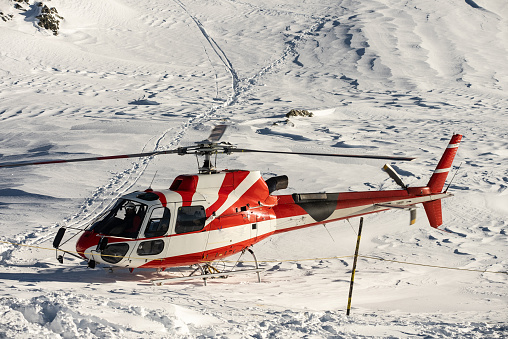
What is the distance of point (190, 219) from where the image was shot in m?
8.34

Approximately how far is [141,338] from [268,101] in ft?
64.5

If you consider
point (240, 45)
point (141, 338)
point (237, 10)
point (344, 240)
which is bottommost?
point (344, 240)

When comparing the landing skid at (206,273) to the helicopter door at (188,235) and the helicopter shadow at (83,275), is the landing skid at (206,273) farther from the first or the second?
the helicopter door at (188,235)

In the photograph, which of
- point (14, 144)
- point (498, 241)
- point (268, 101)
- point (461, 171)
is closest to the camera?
point (498, 241)

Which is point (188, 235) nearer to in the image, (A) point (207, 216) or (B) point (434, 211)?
(A) point (207, 216)

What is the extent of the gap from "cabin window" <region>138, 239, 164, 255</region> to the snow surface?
1.83ft

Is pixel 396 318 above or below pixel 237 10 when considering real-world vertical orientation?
below

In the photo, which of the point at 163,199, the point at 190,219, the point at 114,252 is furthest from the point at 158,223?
the point at 114,252

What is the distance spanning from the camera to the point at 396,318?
6730mm

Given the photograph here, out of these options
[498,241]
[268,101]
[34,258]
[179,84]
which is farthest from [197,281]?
[179,84]

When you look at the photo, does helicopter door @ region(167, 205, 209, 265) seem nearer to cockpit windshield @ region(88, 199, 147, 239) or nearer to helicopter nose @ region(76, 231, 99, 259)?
cockpit windshield @ region(88, 199, 147, 239)

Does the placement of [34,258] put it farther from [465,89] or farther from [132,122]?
[465,89]

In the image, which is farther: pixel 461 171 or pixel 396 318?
pixel 461 171

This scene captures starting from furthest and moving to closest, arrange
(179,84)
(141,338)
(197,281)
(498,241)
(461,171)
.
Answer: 1. (179,84)
2. (461,171)
3. (498,241)
4. (197,281)
5. (141,338)
